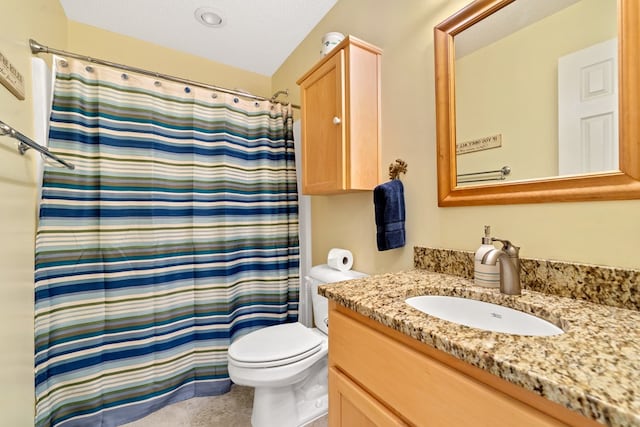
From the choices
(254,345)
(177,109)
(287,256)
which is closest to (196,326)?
(254,345)

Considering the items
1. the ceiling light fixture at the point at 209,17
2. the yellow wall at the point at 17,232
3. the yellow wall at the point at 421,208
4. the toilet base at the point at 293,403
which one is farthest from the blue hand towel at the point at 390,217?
the ceiling light fixture at the point at 209,17

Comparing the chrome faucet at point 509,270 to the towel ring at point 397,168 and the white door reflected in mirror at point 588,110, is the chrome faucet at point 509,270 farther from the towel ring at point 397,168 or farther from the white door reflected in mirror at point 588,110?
the towel ring at point 397,168

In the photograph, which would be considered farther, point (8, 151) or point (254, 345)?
point (254, 345)

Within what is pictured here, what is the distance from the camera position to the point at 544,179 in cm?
80

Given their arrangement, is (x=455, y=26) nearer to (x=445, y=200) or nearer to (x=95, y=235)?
(x=445, y=200)

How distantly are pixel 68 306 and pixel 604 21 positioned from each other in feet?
7.66

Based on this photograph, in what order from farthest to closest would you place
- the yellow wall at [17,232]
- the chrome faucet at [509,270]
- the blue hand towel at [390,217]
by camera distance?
the blue hand towel at [390,217] < the yellow wall at [17,232] < the chrome faucet at [509,270]

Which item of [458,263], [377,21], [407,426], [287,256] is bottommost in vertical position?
[407,426]

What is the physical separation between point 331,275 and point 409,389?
2.89 feet

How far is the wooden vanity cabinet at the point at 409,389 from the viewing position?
0.43 metres

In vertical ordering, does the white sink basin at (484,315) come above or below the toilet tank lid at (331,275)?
above

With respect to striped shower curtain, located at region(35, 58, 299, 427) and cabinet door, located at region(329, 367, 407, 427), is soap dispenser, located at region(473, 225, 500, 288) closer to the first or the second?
cabinet door, located at region(329, 367, 407, 427)

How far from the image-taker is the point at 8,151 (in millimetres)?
1021

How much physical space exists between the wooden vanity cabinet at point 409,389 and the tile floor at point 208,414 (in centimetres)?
86
